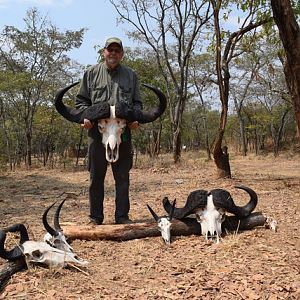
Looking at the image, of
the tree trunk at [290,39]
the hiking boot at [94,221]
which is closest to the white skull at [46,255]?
the hiking boot at [94,221]

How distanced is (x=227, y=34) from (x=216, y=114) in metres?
40.2

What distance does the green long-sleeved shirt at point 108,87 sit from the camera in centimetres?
504

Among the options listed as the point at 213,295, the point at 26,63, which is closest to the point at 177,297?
A: the point at 213,295

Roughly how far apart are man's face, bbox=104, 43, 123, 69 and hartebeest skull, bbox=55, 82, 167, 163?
470mm

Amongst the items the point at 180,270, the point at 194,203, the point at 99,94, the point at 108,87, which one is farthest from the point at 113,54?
the point at 180,270

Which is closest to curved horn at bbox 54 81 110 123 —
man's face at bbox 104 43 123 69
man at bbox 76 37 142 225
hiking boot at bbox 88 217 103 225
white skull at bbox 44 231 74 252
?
man at bbox 76 37 142 225

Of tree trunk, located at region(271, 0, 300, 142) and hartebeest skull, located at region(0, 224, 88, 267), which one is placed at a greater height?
tree trunk, located at region(271, 0, 300, 142)

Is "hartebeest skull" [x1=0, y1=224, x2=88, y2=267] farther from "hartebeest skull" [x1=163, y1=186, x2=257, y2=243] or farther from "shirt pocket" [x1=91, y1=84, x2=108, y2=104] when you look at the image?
"shirt pocket" [x1=91, y1=84, x2=108, y2=104]

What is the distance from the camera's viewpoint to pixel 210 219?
14.9ft

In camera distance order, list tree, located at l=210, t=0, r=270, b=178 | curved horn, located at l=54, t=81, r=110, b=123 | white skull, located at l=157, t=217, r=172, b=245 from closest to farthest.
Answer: white skull, located at l=157, t=217, r=172, b=245
curved horn, located at l=54, t=81, r=110, b=123
tree, located at l=210, t=0, r=270, b=178

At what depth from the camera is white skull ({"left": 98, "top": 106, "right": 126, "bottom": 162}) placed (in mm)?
4895

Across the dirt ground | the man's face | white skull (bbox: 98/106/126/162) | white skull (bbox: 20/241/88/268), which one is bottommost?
the dirt ground

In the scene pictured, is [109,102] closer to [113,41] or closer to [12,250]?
Answer: [113,41]

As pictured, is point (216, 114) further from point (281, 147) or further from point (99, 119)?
point (99, 119)
